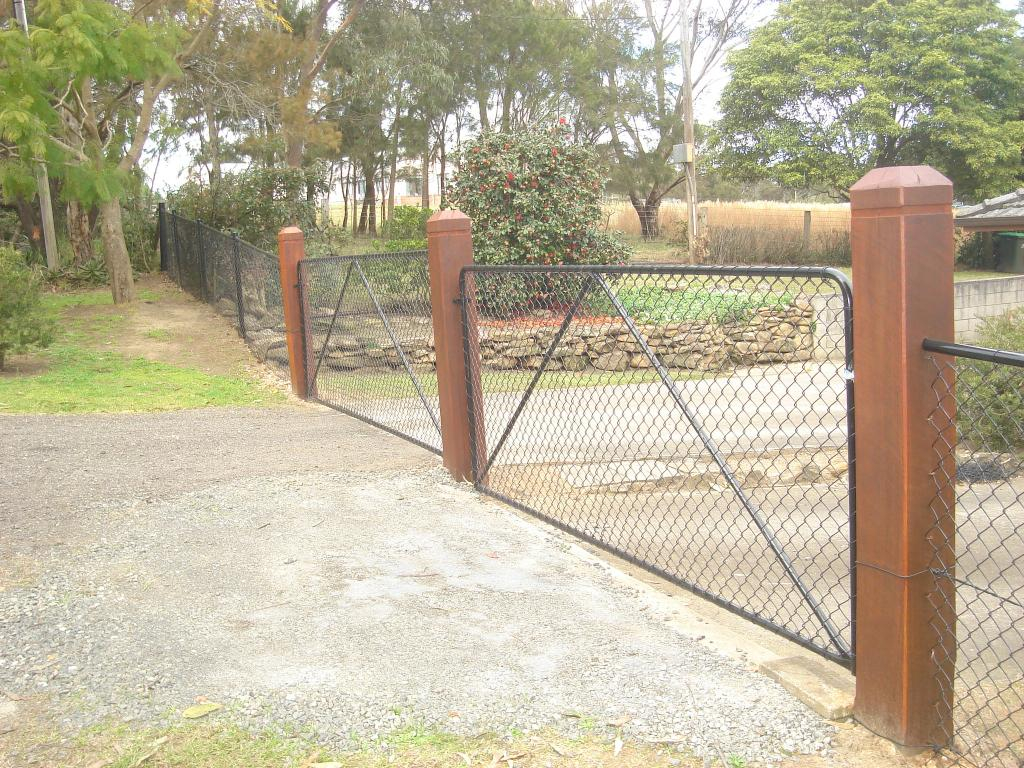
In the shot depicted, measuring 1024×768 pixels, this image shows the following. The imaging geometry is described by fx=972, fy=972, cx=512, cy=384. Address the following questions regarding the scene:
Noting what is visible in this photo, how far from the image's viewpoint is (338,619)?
3887 mm

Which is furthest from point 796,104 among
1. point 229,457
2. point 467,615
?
point 467,615

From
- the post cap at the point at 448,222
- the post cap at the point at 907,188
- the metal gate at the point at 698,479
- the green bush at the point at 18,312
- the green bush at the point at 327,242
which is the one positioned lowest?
the metal gate at the point at 698,479

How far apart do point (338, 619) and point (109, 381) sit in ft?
26.6

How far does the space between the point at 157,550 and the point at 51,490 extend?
61.6 inches

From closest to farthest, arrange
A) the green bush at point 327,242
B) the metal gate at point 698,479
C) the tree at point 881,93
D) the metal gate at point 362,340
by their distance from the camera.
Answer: the metal gate at point 698,479, the metal gate at point 362,340, the green bush at point 327,242, the tree at point 881,93

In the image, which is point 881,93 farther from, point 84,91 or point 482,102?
point 84,91

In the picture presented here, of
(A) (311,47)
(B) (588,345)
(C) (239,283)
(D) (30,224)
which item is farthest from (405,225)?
(B) (588,345)

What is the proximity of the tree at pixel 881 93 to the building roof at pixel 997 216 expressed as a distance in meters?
5.43

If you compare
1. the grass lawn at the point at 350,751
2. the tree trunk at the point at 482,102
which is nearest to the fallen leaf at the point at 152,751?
the grass lawn at the point at 350,751

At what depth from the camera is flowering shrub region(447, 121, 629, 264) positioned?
1388 centimetres

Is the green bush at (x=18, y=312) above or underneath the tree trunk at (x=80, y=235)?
underneath

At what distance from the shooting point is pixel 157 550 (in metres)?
4.75

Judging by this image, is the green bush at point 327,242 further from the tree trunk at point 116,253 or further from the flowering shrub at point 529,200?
the flowering shrub at point 529,200

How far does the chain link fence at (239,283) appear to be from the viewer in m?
12.0
